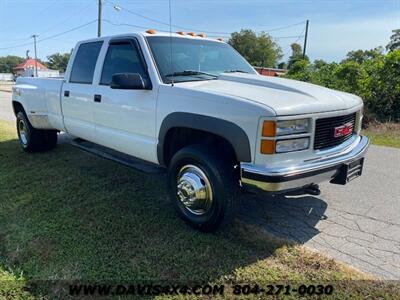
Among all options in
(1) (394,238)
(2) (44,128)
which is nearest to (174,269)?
(1) (394,238)

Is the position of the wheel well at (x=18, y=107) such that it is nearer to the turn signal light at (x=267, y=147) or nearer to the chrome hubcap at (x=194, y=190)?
the chrome hubcap at (x=194, y=190)

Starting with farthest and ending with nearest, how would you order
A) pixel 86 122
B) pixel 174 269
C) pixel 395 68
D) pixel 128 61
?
1. pixel 395 68
2. pixel 86 122
3. pixel 128 61
4. pixel 174 269

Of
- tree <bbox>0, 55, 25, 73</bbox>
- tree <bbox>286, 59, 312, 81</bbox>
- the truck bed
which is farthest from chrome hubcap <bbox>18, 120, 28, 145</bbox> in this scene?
tree <bbox>0, 55, 25, 73</bbox>

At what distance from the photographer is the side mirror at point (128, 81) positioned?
12.0 ft

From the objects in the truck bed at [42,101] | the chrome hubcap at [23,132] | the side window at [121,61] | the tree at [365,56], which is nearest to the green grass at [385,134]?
the tree at [365,56]

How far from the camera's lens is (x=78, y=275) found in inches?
114

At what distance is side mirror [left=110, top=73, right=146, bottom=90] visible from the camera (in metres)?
3.66

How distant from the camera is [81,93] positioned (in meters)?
4.94

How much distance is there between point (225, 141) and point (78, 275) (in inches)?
66.9

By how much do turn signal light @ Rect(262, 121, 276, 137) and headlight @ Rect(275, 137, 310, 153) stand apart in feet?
0.34

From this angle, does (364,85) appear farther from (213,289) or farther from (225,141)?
(213,289)

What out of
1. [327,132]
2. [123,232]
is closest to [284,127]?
[327,132]

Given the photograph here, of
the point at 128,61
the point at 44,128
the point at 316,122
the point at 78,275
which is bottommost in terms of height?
the point at 78,275

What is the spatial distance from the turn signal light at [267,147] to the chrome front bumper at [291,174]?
133mm
